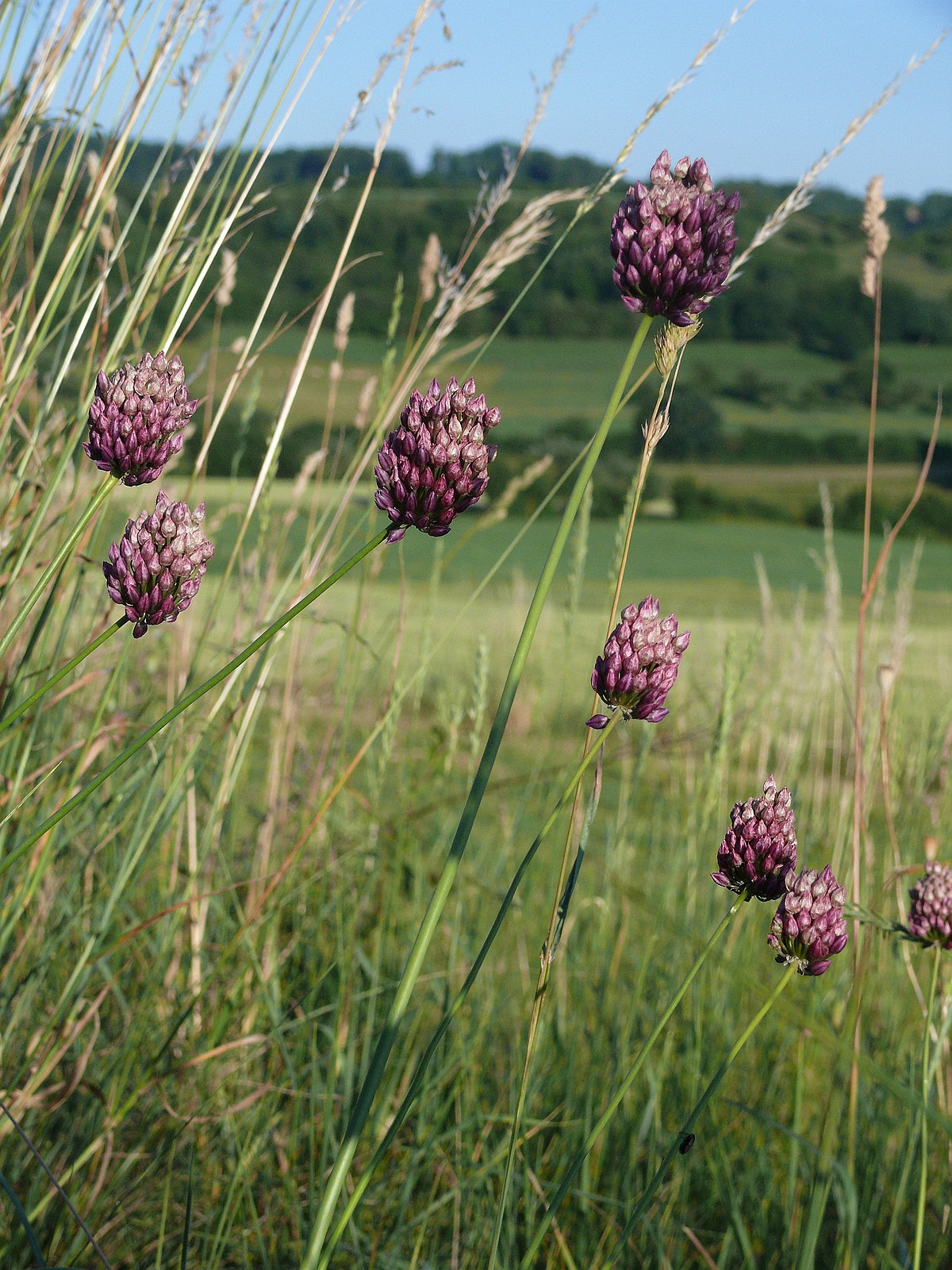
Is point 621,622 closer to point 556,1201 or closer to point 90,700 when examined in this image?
point 556,1201

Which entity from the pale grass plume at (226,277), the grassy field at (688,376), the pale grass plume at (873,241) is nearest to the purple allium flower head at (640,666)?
the pale grass plume at (873,241)

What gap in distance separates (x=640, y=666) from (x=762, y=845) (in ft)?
0.40

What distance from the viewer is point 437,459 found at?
468mm

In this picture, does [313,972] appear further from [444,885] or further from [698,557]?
[698,557]

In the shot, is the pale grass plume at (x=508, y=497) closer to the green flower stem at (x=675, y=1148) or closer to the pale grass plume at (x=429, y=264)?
the pale grass plume at (x=429, y=264)

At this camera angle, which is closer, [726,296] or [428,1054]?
[428,1054]

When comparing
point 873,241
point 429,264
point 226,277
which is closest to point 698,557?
point 429,264

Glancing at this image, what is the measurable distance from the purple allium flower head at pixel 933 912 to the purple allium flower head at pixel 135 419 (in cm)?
53

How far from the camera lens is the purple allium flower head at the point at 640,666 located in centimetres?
50

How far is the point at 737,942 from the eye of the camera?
1563 mm

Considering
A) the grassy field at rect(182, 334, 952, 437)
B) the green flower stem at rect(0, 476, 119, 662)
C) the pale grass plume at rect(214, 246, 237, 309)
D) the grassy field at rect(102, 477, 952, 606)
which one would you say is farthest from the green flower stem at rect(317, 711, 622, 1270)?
the grassy field at rect(182, 334, 952, 437)

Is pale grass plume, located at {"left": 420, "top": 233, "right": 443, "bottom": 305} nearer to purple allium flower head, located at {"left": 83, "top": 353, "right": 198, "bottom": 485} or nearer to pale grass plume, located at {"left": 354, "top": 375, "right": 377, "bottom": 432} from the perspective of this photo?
pale grass plume, located at {"left": 354, "top": 375, "right": 377, "bottom": 432}

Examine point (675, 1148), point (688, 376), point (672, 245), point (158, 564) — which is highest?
point (688, 376)

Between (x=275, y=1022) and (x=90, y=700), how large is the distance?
0.81 metres
